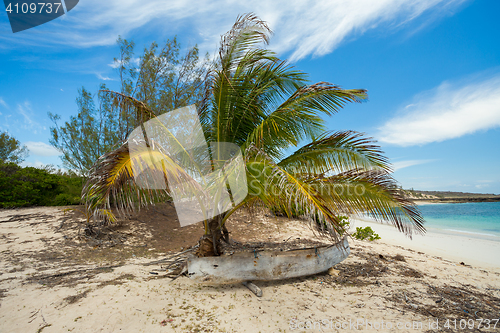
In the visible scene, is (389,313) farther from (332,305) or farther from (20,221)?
(20,221)

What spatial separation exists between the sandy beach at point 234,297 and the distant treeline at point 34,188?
4.94 metres

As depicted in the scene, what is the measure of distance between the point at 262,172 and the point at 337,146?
1626 mm

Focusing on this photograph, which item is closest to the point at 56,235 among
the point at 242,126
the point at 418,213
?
the point at 242,126

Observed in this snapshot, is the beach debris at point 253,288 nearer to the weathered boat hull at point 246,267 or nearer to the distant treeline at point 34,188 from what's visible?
the weathered boat hull at point 246,267

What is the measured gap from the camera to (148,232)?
800 cm

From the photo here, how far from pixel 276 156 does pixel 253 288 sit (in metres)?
2.68

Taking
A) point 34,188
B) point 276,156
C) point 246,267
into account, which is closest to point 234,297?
point 246,267

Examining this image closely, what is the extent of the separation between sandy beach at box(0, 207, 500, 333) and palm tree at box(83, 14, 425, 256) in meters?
1.08

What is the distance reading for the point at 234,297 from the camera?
3650 mm

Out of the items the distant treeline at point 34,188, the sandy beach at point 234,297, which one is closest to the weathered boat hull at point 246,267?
the sandy beach at point 234,297

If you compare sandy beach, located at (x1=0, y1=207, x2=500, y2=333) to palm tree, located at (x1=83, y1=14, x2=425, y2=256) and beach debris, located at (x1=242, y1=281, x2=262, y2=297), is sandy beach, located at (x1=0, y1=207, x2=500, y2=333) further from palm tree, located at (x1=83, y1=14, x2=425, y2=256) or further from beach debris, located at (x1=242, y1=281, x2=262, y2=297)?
palm tree, located at (x1=83, y1=14, x2=425, y2=256)

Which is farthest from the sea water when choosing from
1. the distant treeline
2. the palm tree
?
the distant treeline

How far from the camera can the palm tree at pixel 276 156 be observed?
3359 mm

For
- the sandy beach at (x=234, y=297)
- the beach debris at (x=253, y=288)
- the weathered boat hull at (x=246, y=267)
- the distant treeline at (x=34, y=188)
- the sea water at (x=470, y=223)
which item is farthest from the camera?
the sea water at (x=470, y=223)
